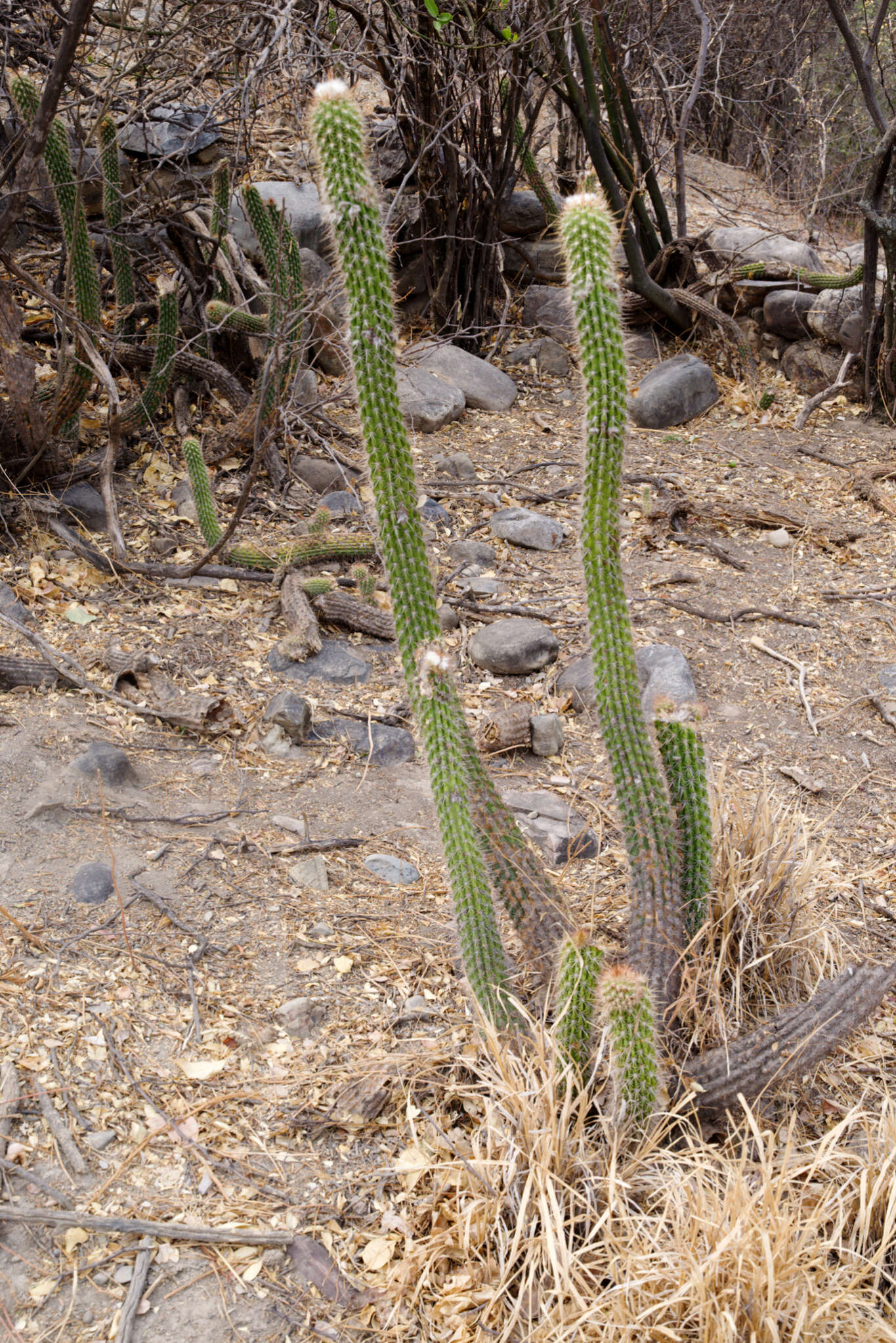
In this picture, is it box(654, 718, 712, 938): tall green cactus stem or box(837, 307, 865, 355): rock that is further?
box(837, 307, 865, 355): rock

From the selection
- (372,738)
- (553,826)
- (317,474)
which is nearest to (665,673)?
(553,826)

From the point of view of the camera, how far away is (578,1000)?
193 cm

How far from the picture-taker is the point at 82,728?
325 cm

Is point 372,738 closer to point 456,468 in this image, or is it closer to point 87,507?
point 87,507

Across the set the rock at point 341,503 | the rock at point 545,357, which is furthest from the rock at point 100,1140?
the rock at point 545,357

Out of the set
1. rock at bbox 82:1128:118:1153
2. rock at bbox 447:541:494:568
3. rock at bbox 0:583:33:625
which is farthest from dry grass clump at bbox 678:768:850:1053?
rock at bbox 0:583:33:625

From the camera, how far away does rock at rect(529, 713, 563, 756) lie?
3654 millimetres

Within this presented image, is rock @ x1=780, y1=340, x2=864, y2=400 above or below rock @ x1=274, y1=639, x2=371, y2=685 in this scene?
above

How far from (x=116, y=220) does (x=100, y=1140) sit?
4.01 metres

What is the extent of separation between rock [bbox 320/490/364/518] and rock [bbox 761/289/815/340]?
12.1 feet

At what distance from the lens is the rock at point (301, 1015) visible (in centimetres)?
234

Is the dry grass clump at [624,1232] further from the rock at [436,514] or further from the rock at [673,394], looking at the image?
the rock at [673,394]

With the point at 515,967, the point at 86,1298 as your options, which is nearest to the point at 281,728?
the point at 515,967

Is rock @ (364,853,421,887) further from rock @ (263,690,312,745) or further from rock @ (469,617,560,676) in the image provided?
rock @ (469,617,560,676)
